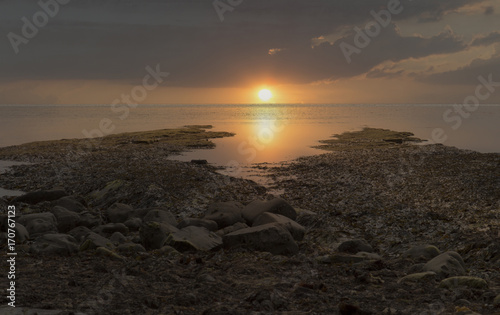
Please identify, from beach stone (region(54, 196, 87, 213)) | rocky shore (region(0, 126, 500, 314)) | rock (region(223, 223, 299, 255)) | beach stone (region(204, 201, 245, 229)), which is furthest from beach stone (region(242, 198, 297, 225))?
beach stone (region(54, 196, 87, 213))

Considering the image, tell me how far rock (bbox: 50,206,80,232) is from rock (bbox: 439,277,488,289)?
40.5 ft

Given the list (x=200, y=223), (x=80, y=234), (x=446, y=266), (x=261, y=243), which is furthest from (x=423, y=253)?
(x=80, y=234)

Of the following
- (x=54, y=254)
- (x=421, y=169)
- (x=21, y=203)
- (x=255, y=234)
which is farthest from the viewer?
(x=421, y=169)

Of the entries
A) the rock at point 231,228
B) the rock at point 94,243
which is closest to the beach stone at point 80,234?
the rock at point 94,243

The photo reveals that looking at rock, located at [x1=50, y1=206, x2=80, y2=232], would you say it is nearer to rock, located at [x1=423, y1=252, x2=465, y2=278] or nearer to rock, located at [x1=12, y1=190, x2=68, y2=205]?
rock, located at [x1=12, y1=190, x2=68, y2=205]

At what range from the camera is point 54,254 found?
1120 centimetres

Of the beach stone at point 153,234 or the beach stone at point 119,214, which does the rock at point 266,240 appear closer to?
the beach stone at point 153,234

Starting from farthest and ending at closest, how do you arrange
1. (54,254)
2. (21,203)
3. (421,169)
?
(421,169)
(21,203)
(54,254)

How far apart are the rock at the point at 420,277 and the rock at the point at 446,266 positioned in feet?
0.85

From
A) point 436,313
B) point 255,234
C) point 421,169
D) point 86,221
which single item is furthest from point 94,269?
point 421,169

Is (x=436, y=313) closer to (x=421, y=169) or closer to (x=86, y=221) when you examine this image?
(x=86, y=221)

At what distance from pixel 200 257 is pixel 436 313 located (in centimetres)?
598

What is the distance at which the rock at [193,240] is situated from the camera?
1218 centimetres

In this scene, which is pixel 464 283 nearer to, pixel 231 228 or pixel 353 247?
pixel 353 247
